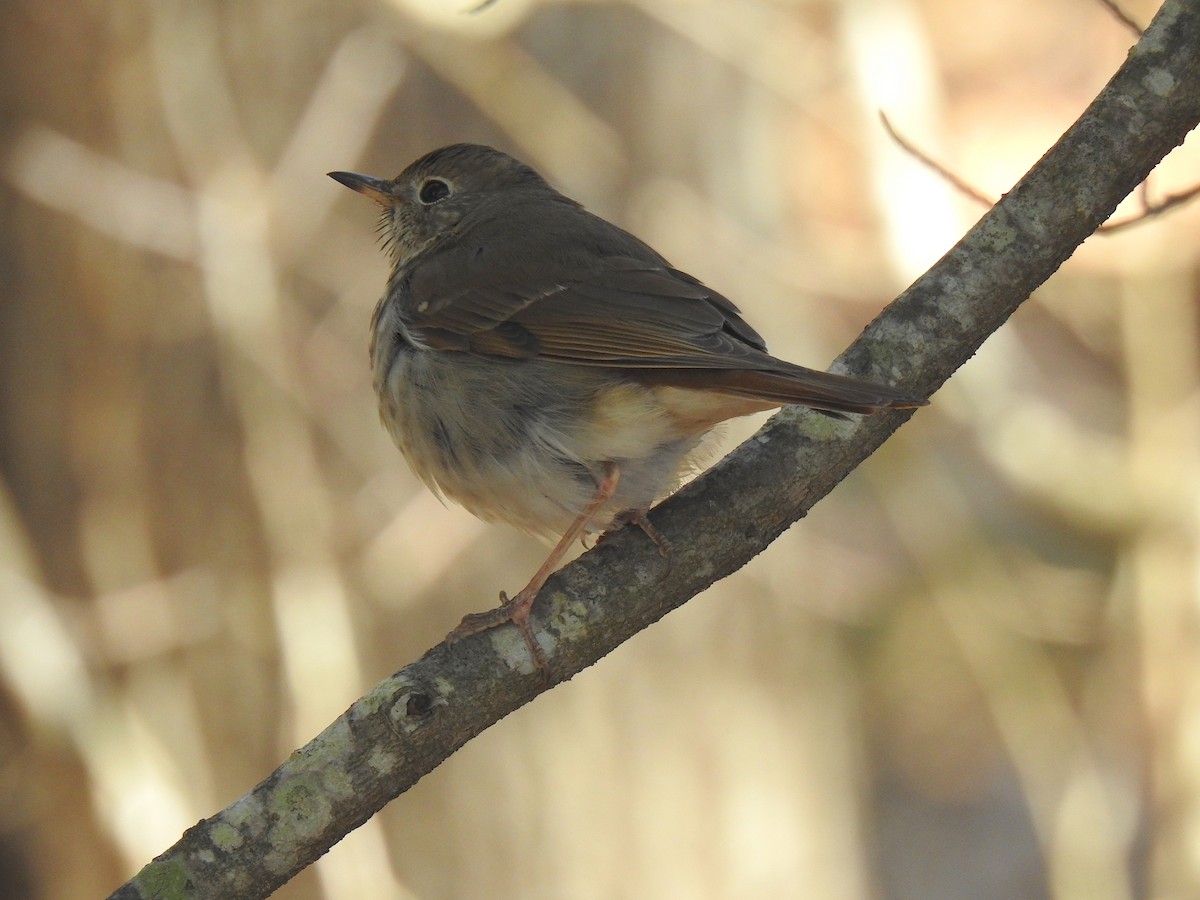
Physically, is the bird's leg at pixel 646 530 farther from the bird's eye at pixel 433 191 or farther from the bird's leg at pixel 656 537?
the bird's eye at pixel 433 191

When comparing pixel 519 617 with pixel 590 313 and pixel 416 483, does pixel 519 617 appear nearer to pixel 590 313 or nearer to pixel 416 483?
pixel 590 313

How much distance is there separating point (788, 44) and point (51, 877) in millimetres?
5036

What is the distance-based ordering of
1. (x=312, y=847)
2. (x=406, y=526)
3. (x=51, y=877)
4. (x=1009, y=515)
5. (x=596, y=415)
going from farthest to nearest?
1. (x=1009, y=515)
2. (x=406, y=526)
3. (x=51, y=877)
4. (x=596, y=415)
5. (x=312, y=847)

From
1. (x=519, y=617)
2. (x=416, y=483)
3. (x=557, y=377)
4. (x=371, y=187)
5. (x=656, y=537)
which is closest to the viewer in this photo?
(x=519, y=617)

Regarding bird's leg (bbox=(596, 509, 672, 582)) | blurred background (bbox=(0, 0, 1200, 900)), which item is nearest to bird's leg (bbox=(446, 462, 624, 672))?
bird's leg (bbox=(596, 509, 672, 582))

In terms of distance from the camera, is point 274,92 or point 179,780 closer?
point 179,780

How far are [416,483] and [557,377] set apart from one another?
7.76 feet

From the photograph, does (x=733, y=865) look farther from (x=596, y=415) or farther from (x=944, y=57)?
(x=944, y=57)

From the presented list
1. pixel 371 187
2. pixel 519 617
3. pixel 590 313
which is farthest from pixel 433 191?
pixel 519 617

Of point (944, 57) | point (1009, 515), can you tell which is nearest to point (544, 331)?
point (1009, 515)

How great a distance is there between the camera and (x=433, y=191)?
452 cm

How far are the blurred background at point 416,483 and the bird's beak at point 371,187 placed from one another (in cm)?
123

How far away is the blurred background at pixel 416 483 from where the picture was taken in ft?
17.8

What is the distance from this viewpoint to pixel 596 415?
11.0 ft
